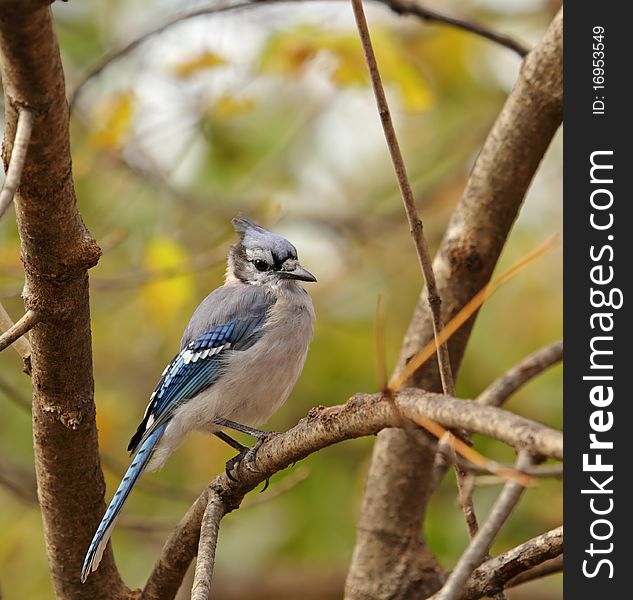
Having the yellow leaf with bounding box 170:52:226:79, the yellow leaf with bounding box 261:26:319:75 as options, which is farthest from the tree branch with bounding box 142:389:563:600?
the yellow leaf with bounding box 170:52:226:79

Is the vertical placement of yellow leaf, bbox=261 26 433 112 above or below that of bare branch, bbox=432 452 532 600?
above

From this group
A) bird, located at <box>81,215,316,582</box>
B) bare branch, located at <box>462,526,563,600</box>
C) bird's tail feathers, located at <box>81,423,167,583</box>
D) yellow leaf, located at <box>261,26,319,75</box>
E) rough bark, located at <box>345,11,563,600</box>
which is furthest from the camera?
yellow leaf, located at <box>261,26,319,75</box>

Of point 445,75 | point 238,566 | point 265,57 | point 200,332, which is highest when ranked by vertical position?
point 445,75

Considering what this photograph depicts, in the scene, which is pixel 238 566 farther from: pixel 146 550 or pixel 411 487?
pixel 411 487

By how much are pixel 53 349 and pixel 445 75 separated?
11.7ft

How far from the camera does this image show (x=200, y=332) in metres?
3.38

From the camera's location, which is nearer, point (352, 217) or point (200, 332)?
point (200, 332)

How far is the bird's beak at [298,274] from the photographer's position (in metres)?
3.42

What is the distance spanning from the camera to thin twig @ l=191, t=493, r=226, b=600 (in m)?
1.90

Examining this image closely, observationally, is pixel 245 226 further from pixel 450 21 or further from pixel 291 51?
pixel 450 21

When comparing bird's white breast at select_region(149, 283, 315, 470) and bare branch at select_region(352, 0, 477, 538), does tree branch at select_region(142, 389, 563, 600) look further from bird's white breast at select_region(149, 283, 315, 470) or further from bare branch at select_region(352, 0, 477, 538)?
bird's white breast at select_region(149, 283, 315, 470)

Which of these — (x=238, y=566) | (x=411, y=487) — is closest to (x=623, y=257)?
(x=411, y=487)

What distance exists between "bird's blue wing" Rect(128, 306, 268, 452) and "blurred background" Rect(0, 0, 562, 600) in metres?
0.40

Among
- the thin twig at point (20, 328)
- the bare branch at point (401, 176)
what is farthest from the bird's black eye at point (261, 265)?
the bare branch at point (401, 176)
